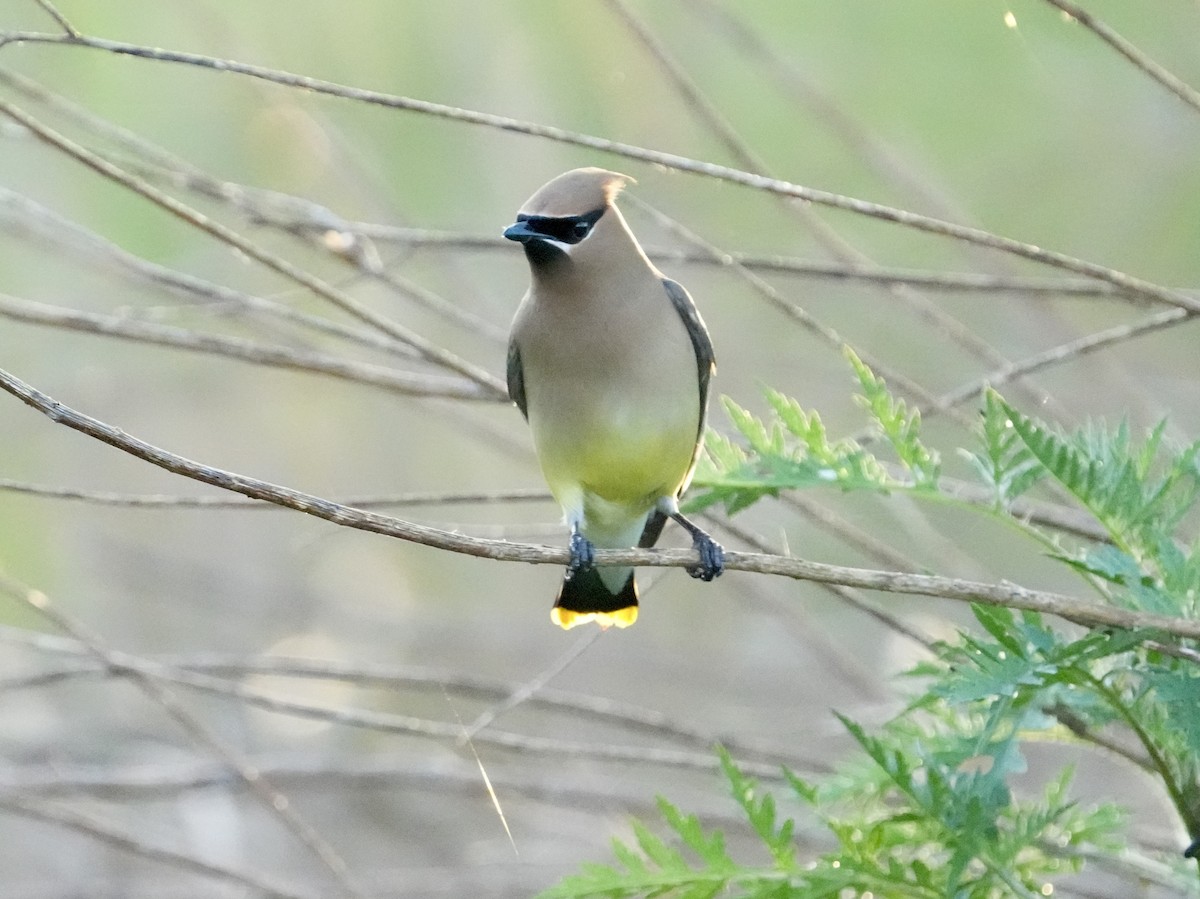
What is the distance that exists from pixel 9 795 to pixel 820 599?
3314 millimetres

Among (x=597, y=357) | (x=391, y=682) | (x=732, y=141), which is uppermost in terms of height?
(x=732, y=141)

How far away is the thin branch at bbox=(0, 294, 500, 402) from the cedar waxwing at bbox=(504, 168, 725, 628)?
9.0 inches

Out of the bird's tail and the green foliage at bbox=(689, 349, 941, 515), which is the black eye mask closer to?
the bird's tail

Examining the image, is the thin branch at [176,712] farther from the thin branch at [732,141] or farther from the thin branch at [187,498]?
the thin branch at [732,141]

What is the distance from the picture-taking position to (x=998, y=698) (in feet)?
4.42

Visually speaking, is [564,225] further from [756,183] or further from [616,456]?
[756,183]

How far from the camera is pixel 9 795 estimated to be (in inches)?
94.0

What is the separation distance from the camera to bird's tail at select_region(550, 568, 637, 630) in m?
2.50

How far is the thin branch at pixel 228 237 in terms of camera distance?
5.63 feet

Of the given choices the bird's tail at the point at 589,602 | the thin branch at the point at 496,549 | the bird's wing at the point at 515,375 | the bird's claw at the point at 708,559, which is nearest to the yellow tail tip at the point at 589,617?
the bird's tail at the point at 589,602

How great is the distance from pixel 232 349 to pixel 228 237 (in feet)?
0.70

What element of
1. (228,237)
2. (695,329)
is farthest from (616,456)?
(228,237)

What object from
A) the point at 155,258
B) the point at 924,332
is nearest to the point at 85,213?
the point at 155,258

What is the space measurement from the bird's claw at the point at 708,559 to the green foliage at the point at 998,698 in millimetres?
244
